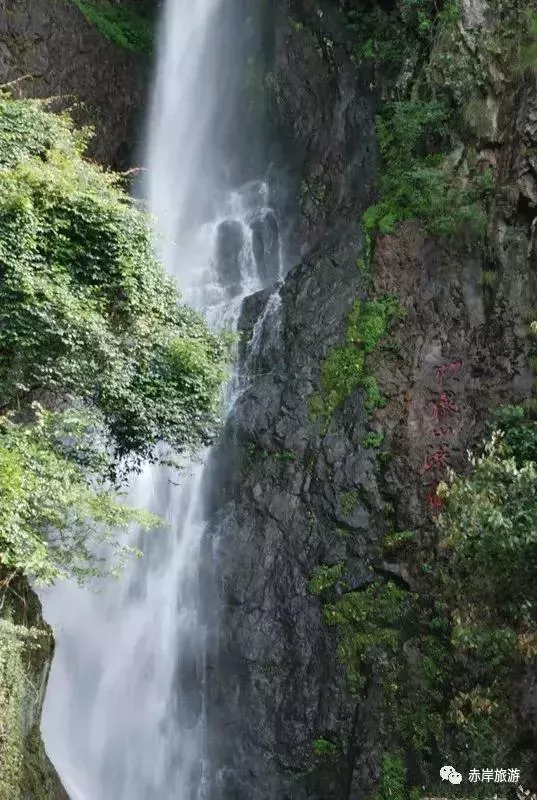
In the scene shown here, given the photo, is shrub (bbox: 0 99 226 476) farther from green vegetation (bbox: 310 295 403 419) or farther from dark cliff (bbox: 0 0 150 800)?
dark cliff (bbox: 0 0 150 800)

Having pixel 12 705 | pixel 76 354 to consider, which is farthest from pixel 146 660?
pixel 76 354

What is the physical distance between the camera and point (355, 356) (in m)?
12.7

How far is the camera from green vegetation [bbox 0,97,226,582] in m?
8.20

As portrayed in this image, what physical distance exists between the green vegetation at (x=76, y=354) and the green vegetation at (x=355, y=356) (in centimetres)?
212

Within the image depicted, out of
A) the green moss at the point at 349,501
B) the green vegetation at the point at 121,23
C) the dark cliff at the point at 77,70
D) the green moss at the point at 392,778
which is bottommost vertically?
the green moss at the point at 392,778

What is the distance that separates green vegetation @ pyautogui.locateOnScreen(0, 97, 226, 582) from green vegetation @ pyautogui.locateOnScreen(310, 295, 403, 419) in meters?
2.12

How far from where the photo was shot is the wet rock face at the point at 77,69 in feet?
56.4

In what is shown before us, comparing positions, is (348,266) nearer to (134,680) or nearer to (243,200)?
(243,200)

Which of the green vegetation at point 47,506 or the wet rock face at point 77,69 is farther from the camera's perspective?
the wet rock face at point 77,69

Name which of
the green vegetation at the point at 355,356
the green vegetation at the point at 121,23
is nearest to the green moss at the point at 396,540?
the green vegetation at the point at 355,356

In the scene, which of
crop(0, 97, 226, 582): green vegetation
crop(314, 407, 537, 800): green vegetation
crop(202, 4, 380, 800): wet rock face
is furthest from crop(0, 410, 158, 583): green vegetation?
crop(314, 407, 537, 800): green vegetation

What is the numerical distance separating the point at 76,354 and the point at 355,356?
5278mm

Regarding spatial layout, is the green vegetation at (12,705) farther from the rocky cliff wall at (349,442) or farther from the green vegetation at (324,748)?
the green vegetation at (324,748)

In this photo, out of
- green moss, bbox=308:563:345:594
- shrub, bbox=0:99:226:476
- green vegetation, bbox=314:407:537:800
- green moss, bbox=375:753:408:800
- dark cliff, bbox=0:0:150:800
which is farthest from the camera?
dark cliff, bbox=0:0:150:800
